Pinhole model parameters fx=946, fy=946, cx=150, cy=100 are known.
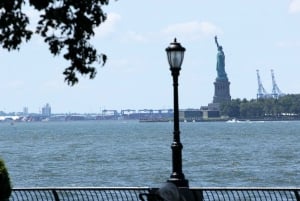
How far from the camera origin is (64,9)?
35.2 feet

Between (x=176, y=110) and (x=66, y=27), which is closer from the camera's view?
(x=66, y=27)

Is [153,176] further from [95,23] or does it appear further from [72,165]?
[95,23]

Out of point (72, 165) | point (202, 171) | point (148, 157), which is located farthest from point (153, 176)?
point (148, 157)

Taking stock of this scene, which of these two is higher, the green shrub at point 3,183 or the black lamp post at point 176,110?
the black lamp post at point 176,110

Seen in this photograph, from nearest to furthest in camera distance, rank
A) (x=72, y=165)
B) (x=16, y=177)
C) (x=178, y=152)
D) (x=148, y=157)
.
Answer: (x=178, y=152)
(x=16, y=177)
(x=72, y=165)
(x=148, y=157)

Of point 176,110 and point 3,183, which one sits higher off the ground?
point 176,110

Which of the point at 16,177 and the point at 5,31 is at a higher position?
the point at 5,31

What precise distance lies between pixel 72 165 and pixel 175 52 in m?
51.9

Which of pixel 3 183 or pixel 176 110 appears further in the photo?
pixel 176 110

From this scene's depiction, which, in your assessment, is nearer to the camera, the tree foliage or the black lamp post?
the tree foliage

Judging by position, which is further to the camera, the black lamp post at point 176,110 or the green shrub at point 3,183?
the black lamp post at point 176,110

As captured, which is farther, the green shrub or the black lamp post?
Result: the black lamp post

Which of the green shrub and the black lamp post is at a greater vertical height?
the black lamp post

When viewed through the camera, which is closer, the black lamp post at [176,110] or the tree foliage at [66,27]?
the tree foliage at [66,27]
